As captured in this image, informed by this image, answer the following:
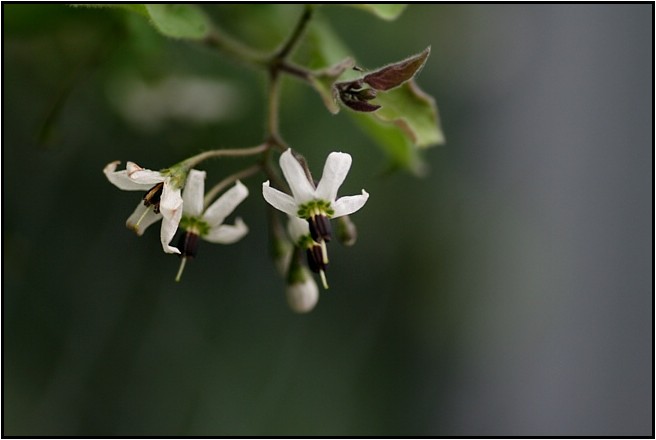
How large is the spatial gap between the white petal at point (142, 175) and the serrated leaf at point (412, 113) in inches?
5.2

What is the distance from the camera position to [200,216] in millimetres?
465

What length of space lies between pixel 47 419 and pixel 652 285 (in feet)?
3.60

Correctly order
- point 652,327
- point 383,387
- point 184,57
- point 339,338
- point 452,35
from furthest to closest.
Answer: point 652,327
point 383,387
point 339,338
point 452,35
point 184,57

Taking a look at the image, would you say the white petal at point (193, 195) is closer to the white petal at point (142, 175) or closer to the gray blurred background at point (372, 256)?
the white petal at point (142, 175)

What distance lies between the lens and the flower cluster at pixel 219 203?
0.42 m

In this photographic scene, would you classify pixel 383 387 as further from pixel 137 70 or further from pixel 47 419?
pixel 137 70

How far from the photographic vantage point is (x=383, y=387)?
1399 millimetres

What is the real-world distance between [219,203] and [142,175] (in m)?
0.06

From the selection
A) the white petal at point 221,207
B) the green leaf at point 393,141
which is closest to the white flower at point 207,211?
the white petal at point 221,207

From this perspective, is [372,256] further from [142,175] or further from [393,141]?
[142,175]

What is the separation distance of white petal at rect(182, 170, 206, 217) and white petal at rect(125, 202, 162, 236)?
23mm

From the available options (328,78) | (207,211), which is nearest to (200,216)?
(207,211)

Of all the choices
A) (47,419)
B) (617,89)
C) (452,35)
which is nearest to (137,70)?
(47,419)

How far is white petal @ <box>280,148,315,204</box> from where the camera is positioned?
0.44 m
